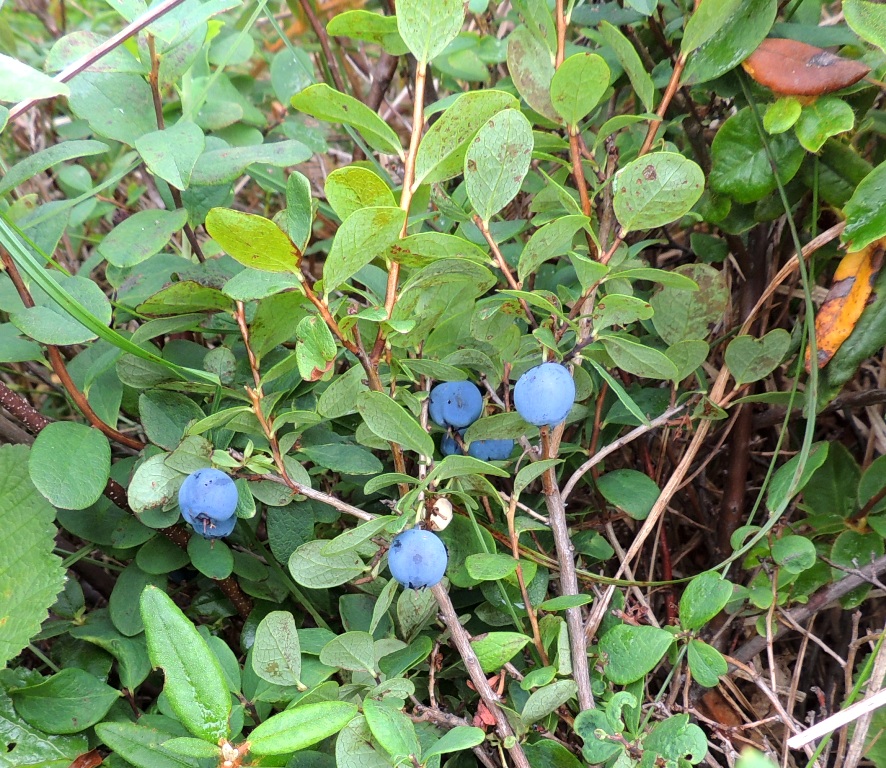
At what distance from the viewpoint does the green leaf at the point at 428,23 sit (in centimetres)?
76

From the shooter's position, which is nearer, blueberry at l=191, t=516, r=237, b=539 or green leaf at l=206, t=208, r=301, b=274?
green leaf at l=206, t=208, r=301, b=274

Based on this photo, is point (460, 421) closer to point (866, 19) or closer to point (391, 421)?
point (391, 421)

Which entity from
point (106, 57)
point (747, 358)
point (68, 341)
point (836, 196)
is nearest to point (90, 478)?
point (68, 341)

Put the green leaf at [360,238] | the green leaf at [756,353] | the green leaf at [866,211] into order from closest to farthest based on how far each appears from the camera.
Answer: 1. the green leaf at [360,238]
2. the green leaf at [866,211]
3. the green leaf at [756,353]

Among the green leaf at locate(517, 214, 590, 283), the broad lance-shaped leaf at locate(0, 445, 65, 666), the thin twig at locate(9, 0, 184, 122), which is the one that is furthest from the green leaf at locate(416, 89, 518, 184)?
the broad lance-shaped leaf at locate(0, 445, 65, 666)

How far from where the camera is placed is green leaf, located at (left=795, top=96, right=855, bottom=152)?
2.81 ft

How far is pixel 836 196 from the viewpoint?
966mm

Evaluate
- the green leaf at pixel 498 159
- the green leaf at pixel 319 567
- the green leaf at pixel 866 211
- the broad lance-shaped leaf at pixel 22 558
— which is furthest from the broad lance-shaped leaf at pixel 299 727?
the green leaf at pixel 866 211

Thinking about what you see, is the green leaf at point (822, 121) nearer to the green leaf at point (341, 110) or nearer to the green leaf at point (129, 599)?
the green leaf at point (341, 110)

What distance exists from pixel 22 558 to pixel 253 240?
0.56 m

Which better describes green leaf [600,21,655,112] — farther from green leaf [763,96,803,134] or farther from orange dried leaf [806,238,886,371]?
orange dried leaf [806,238,886,371]

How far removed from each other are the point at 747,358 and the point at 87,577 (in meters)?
0.91

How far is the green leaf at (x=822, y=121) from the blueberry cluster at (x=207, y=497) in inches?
28.1

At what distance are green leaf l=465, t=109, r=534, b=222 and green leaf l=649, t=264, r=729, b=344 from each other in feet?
1.00
